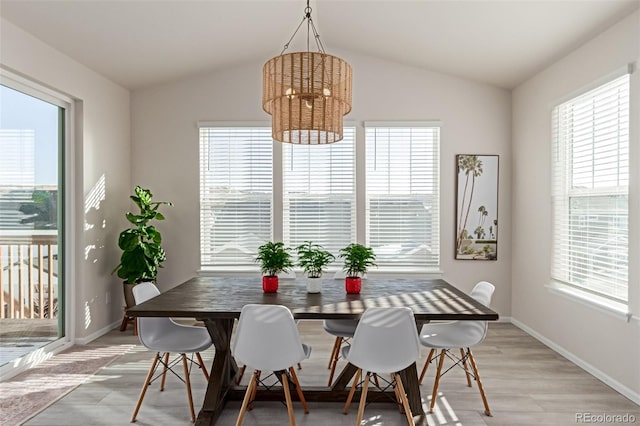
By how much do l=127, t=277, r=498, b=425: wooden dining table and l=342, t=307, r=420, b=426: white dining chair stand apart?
131 millimetres

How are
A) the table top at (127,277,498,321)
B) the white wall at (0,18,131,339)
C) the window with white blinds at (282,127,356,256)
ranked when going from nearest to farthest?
the table top at (127,277,498,321) < the white wall at (0,18,131,339) < the window with white blinds at (282,127,356,256)

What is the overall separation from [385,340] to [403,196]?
9.74 ft

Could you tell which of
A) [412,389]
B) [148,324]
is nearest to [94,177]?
[148,324]

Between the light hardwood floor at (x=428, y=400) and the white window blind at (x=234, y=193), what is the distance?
166 centimetres

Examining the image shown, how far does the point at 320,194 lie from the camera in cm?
508

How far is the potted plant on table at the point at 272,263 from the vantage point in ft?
9.83

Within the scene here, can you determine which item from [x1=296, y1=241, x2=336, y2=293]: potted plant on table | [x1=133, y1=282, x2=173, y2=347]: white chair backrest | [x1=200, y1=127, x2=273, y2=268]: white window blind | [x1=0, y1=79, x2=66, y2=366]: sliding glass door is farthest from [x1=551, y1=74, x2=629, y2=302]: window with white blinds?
[x1=0, y1=79, x2=66, y2=366]: sliding glass door

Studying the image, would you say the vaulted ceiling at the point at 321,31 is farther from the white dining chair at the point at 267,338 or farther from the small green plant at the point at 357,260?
the white dining chair at the point at 267,338

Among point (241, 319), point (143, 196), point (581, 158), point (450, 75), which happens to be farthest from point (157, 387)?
point (450, 75)

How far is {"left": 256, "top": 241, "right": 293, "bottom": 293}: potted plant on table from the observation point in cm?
300

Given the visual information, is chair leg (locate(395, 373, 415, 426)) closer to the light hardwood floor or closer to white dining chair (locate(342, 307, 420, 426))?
white dining chair (locate(342, 307, 420, 426))

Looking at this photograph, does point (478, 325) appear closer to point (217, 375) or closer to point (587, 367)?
point (587, 367)

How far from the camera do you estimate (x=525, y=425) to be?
2641mm

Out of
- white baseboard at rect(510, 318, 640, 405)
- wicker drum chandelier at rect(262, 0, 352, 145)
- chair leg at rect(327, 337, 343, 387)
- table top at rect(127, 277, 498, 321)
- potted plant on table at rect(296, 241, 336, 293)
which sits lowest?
white baseboard at rect(510, 318, 640, 405)
